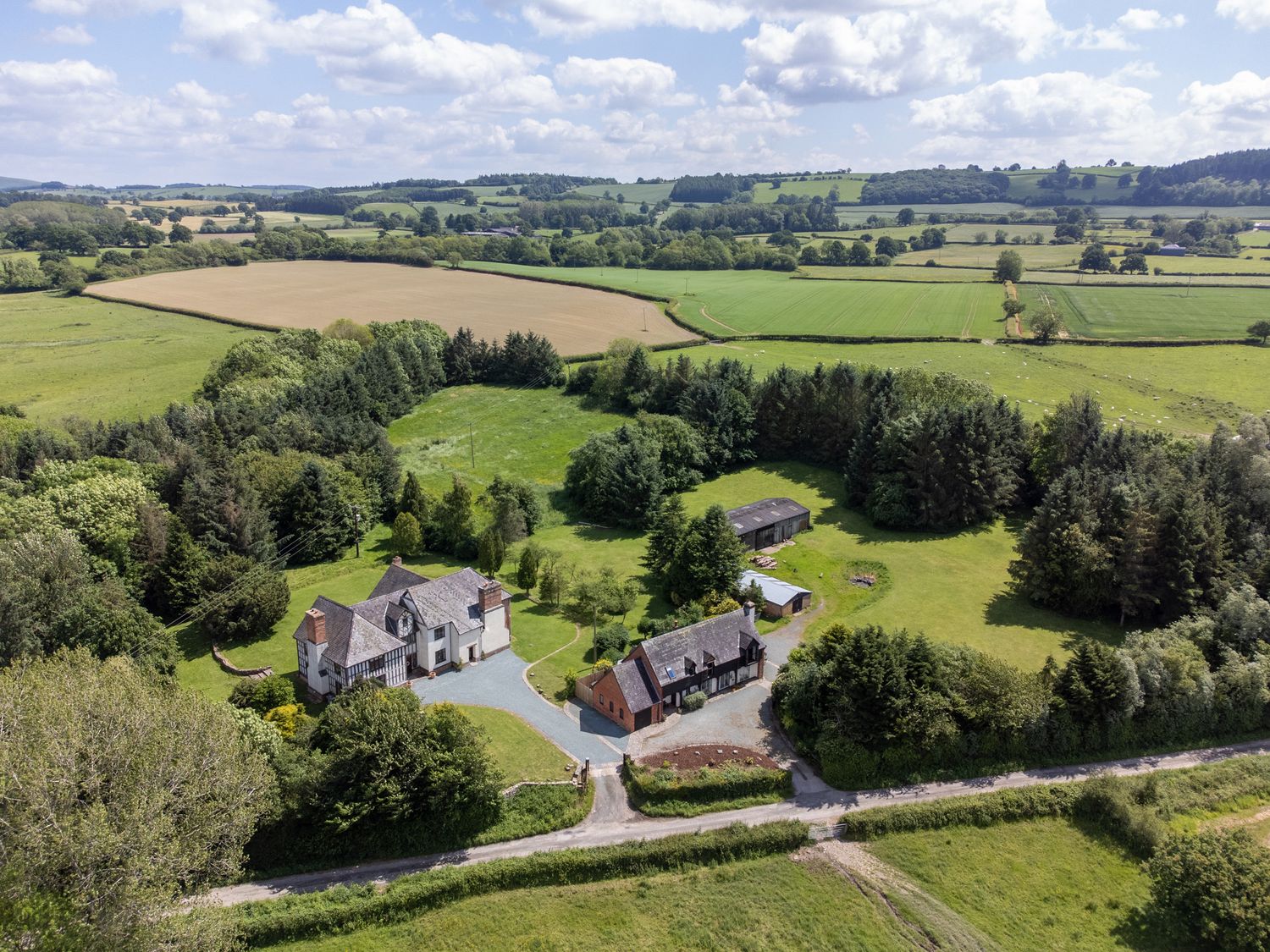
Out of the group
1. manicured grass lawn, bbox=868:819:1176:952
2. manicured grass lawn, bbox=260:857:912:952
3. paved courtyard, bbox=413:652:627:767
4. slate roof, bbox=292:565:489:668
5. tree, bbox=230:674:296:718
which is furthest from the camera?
slate roof, bbox=292:565:489:668

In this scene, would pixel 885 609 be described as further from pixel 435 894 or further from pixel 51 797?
pixel 51 797

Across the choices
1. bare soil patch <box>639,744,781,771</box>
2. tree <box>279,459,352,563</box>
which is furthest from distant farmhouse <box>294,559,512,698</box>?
tree <box>279,459,352,563</box>

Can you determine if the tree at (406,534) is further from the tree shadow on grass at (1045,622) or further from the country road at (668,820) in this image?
the tree shadow on grass at (1045,622)

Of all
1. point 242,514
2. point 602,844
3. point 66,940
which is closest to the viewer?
point 66,940

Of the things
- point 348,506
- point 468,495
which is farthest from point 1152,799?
point 348,506

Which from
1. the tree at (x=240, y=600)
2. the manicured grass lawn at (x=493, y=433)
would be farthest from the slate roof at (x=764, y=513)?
the tree at (x=240, y=600)

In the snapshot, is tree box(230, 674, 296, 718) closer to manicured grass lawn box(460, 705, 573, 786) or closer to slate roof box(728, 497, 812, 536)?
manicured grass lawn box(460, 705, 573, 786)
